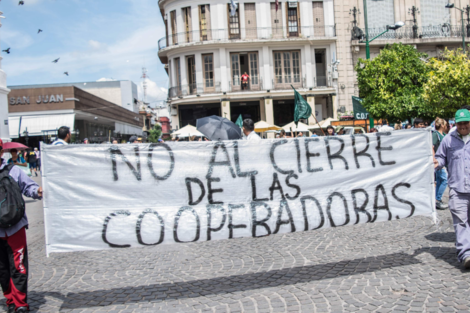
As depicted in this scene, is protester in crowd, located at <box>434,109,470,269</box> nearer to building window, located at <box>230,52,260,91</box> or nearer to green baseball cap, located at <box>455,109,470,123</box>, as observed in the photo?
green baseball cap, located at <box>455,109,470,123</box>

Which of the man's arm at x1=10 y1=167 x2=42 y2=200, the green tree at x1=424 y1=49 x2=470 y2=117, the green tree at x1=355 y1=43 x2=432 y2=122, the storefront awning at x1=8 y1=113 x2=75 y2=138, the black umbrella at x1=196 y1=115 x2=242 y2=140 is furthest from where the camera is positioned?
the storefront awning at x1=8 y1=113 x2=75 y2=138

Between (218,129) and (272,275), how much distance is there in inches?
208

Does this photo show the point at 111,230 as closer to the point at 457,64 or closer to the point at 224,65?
the point at 457,64

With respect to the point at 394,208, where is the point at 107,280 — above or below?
below

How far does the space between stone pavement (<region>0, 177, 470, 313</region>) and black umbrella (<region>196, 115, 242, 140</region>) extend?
3391mm

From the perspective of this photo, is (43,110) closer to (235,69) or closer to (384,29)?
(235,69)

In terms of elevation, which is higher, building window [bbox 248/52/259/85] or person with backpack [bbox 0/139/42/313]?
building window [bbox 248/52/259/85]

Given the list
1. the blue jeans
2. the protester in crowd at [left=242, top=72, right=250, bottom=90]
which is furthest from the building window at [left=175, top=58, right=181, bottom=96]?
the blue jeans

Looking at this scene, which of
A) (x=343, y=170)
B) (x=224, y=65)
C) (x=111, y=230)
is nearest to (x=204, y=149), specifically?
(x=111, y=230)

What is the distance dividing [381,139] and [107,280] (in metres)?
3.74

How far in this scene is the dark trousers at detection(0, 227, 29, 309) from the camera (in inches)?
164

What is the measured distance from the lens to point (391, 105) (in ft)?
73.7

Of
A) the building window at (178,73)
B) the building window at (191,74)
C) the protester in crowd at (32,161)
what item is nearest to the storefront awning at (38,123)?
the protester in crowd at (32,161)

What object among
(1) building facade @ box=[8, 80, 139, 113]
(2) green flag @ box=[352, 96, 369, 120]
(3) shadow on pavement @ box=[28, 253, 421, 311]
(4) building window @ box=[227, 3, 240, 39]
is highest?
(1) building facade @ box=[8, 80, 139, 113]
